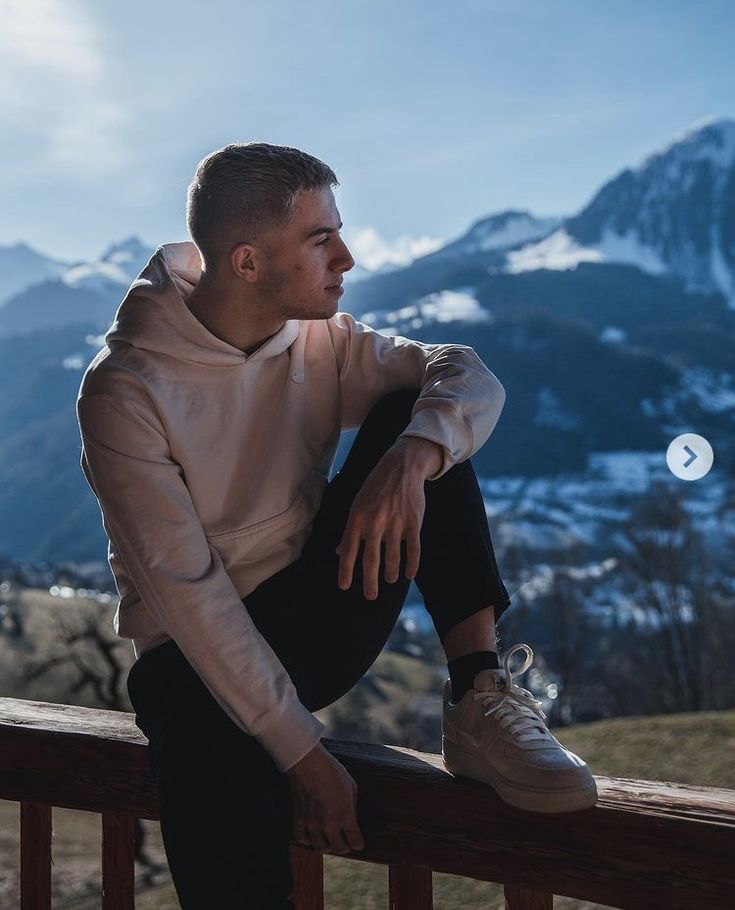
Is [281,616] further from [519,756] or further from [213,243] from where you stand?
[213,243]

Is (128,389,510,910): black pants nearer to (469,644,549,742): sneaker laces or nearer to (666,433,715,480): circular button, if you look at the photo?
(469,644,549,742): sneaker laces

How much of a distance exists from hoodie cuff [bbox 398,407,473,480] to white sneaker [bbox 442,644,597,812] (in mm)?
304

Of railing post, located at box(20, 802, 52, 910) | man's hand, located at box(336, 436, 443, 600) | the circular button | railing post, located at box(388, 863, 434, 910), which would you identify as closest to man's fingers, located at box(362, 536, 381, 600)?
man's hand, located at box(336, 436, 443, 600)

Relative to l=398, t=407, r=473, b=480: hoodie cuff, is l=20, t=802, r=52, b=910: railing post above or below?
below

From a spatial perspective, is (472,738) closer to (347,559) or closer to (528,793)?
(528,793)

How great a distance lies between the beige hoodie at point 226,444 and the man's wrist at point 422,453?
0.01m

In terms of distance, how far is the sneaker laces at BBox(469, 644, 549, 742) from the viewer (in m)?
1.39

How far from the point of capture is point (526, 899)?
52.2 inches

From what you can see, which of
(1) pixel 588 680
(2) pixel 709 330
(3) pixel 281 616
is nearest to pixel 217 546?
(3) pixel 281 616

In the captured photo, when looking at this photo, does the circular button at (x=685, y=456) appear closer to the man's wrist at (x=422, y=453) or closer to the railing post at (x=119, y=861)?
the man's wrist at (x=422, y=453)

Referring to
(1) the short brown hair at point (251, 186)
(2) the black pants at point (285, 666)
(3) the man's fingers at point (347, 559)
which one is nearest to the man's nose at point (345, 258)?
(1) the short brown hair at point (251, 186)

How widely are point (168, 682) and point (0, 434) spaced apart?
142589 millimetres

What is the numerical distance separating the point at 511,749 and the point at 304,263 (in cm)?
82

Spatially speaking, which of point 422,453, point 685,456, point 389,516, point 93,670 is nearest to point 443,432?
point 422,453
